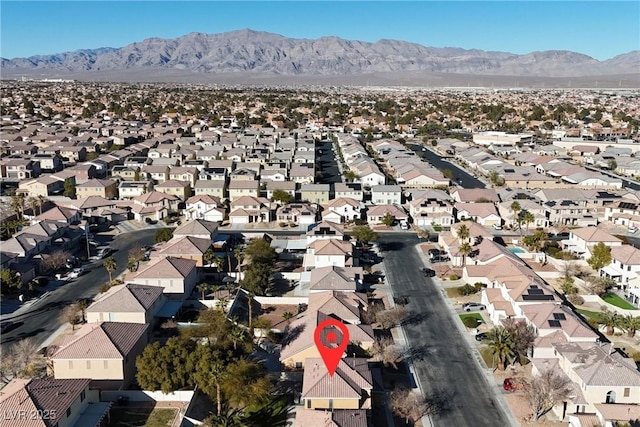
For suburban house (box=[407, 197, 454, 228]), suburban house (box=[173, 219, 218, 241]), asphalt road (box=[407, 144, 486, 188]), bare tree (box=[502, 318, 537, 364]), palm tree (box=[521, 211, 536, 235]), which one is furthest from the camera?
asphalt road (box=[407, 144, 486, 188])

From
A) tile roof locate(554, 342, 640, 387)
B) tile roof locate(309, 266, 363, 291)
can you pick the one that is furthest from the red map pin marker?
tile roof locate(554, 342, 640, 387)

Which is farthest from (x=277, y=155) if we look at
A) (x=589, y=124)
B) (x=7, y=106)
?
(x=7, y=106)

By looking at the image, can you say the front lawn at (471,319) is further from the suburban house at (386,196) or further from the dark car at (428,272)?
the suburban house at (386,196)

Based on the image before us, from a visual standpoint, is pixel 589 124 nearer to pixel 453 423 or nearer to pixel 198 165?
pixel 198 165

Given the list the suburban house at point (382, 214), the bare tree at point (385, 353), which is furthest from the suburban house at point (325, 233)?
the bare tree at point (385, 353)

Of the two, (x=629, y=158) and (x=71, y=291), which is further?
(x=629, y=158)

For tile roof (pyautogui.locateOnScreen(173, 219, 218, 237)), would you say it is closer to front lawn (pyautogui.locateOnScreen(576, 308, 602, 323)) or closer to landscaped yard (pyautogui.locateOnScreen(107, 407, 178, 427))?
landscaped yard (pyautogui.locateOnScreen(107, 407, 178, 427))
